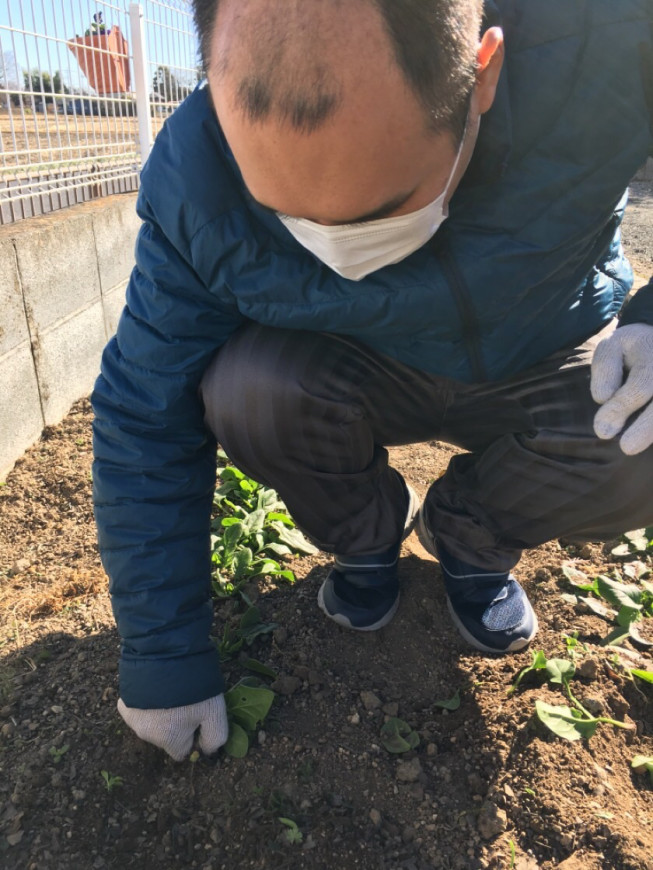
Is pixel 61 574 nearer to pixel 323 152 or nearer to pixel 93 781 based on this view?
pixel 93 781

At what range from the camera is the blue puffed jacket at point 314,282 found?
126 centimetres

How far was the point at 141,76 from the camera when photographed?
157 inches

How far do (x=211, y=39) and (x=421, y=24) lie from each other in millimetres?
261

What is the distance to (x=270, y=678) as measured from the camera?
63.4 inches

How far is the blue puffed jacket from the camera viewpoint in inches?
49.6

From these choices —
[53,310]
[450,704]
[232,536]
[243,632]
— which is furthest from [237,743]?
[53,310]

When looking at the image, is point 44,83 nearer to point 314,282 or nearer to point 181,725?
point 314,282

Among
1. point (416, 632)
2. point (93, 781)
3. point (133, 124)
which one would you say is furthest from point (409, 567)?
point (133, 124)

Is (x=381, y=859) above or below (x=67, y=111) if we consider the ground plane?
below

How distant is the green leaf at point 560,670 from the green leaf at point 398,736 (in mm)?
301

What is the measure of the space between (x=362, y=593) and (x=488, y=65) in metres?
1.07

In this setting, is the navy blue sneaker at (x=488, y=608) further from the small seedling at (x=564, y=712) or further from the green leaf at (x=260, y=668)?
the green leaf at (x=260, y=668)

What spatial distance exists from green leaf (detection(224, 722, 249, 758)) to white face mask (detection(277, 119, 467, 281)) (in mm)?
851

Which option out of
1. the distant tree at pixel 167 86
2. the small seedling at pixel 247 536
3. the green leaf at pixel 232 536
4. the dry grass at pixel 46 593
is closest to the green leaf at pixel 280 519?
the small seedling at pixel 247 536
